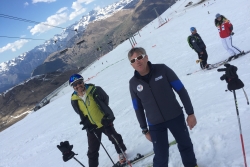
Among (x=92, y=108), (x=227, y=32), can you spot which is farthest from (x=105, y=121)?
(x=227, y=32)

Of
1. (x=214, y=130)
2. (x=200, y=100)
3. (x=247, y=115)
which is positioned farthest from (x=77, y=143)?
(x=247, y=115)

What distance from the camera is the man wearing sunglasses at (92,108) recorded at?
525 centimetres

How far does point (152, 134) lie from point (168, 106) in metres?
0.63

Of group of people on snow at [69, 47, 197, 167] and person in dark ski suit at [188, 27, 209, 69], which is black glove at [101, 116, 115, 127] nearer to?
group of people on snow at [69, 47, 197, 167]

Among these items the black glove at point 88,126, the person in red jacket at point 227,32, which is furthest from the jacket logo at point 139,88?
the person in red jacket at point 227,32

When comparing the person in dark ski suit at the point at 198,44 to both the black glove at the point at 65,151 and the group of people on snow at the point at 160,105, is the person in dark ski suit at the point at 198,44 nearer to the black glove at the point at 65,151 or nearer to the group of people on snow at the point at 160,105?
the group of people on snow at the point at 160,105

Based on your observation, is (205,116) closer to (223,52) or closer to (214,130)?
(214,130)

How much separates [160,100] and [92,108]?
2267mm

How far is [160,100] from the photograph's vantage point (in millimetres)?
3688

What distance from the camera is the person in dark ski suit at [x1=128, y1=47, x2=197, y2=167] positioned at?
11.9ft

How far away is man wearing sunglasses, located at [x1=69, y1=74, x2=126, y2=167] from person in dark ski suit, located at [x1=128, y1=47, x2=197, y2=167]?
61.4 inches

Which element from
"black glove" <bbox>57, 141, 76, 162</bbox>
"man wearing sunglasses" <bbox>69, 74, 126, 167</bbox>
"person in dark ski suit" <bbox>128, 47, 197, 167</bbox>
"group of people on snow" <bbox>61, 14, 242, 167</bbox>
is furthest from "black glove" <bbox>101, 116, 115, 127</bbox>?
"person in dark ski suit" <bbox>128, 47, 197, 167</bbox>

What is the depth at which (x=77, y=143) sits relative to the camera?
10156mm

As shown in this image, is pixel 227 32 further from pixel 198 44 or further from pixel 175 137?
pixel 175 137
